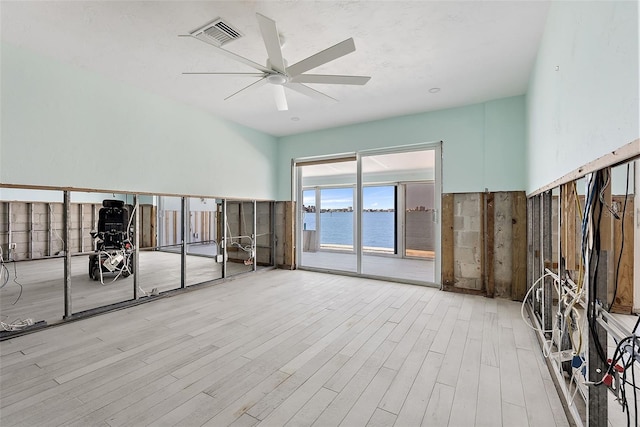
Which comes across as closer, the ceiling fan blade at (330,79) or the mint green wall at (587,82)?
the mint green wall at (587,82)

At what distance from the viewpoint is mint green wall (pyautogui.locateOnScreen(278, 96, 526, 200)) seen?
13.1ft

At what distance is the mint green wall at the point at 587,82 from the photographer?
1.03 metres

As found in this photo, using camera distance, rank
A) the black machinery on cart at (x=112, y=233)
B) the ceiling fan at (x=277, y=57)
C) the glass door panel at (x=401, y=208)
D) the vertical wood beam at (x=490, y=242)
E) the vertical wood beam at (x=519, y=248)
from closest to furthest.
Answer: the ceiling fan at (x=277, y=57)
the vertical wood beam at (x=519, y=248)
the vertical wood beam at (x=490, y=242)
the black machinery on cart at (x=112, y=233)
the glass door panel at (x=401, y=208)

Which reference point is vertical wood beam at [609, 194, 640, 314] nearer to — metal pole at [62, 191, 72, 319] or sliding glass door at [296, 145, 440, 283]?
sliding glass door at [296, 145, 440, 283]

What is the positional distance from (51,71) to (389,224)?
25.7 feet

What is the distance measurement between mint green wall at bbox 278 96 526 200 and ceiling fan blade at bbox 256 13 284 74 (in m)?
2.87

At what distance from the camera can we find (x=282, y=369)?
219cm

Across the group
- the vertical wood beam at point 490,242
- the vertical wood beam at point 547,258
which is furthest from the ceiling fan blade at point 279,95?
the vertical wood beam at point 490,242

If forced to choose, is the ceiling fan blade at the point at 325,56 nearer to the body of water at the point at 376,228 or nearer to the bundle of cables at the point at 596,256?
the bundle of cables at the point at 596,256

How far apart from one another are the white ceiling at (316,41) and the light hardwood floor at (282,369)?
292 centimetres

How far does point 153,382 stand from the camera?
201cm

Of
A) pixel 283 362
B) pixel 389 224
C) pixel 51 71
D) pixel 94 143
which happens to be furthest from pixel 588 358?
pixel 389 224

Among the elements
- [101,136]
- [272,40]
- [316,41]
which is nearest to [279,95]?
[316,41]

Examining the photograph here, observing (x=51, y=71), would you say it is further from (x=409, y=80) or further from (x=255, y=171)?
(x=409, y=80)
